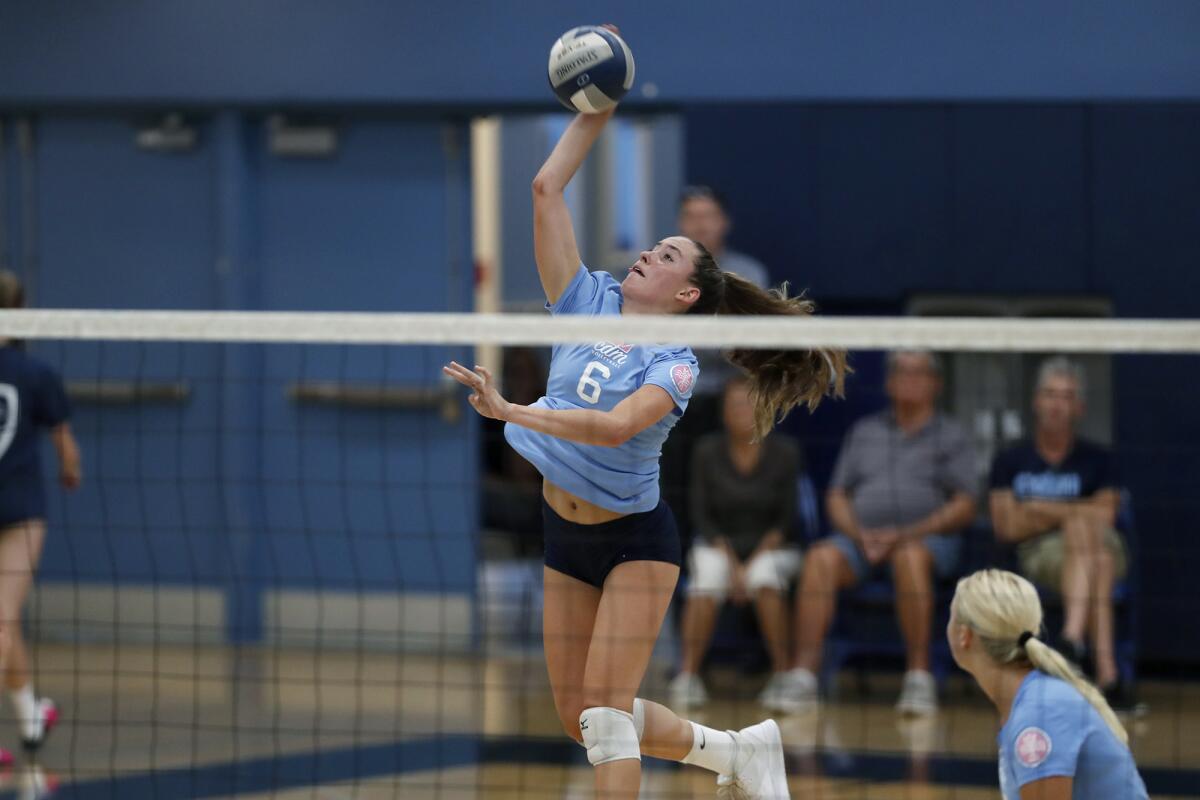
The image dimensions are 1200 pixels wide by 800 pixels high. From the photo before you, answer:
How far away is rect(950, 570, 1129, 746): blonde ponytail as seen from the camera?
12.1 feet

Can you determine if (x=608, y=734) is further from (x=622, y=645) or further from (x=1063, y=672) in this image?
(x=1063, y=672)

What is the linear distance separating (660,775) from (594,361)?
7.84 ft

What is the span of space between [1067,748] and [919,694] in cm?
371

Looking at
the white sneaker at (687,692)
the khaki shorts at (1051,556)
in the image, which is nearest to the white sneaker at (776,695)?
the white sneaker at (687,692)

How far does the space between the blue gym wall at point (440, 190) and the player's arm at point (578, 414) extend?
4.34 metres

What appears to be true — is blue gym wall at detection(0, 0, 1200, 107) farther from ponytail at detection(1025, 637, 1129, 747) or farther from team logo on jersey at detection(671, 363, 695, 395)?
ponytail at detection(1025, 637, 1129, 747)

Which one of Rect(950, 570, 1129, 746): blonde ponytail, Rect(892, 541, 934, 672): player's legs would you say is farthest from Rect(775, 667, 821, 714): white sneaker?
Rect(950, 570, 1129, 746): blonde ponytail

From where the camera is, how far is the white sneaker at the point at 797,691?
717cm

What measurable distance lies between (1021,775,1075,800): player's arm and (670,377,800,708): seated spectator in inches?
152

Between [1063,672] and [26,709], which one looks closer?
[1063,672]

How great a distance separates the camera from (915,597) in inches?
285

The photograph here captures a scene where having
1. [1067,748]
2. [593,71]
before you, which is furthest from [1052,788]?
[593,71]

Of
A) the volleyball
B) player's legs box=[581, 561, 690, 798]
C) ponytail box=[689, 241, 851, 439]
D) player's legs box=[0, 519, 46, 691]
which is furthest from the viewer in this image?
player's legs box=[0, 519, 46, 691]

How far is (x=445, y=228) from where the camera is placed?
873 cm
